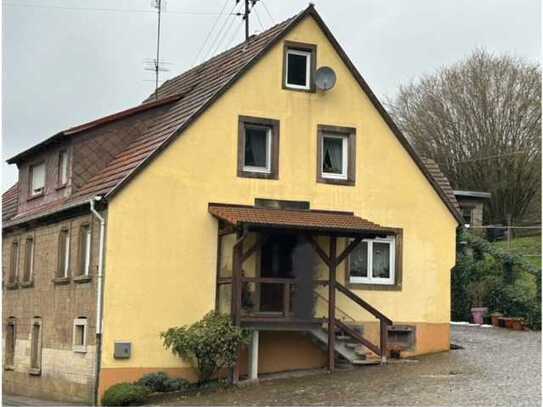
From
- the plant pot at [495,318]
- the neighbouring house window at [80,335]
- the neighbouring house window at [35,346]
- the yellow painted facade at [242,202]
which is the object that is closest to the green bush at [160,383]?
the yellow painted facade at [242,202]

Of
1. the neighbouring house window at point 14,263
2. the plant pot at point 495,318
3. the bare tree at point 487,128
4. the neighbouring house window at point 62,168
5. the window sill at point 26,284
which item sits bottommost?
the plant pot at point 495,318

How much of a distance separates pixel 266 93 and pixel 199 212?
3.65 meters

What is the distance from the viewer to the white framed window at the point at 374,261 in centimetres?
2806

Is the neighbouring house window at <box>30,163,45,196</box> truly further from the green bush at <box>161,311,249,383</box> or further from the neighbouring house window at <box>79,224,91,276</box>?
the green bush at <box>161,311,249,383</box>

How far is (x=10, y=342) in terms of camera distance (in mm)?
31422

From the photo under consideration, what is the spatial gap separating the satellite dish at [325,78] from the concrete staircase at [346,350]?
6293mm

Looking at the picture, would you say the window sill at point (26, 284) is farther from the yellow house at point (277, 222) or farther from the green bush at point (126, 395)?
the green bush at point (126, 395)

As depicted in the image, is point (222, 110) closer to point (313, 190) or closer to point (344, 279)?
point (313, 190)

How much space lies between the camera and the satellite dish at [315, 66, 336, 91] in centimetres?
2723

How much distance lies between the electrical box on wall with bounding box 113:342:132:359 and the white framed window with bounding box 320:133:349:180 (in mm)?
7209

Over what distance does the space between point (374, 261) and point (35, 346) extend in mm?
9863

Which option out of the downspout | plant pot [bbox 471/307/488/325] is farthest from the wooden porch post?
plant pot [bbox 471/307/488/325]

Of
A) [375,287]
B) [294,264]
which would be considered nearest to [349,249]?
[294,264]

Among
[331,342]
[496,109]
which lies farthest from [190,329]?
[496,109]
